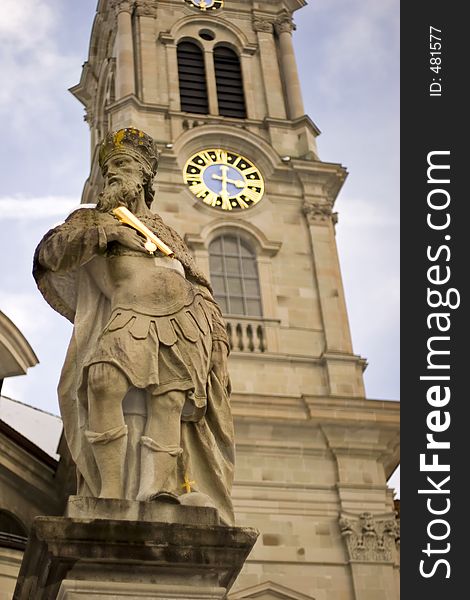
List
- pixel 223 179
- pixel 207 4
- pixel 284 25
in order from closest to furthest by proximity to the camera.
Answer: pixel 223 179 → pixel 207 4 → pixel 284 25

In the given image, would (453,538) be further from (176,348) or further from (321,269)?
(321,269)

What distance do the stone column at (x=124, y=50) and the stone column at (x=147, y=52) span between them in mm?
291

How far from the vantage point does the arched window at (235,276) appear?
27.5m

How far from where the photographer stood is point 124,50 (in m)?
33.0

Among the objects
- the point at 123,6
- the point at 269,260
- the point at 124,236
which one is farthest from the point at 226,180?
the point at 124,236

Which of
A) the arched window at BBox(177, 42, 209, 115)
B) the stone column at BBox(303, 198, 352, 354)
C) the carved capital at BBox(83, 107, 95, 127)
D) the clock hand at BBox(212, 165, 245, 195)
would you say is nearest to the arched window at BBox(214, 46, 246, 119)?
the arched window at BBox(177, 42, 209, 115)

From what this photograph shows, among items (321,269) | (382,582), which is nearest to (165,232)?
(382,582)

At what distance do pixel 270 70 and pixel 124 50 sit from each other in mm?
5105

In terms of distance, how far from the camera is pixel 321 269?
29.0 meters

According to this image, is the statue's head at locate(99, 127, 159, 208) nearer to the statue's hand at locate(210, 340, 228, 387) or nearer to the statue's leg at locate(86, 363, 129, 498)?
the statue's hand at locate(210, 340, 228, 387)

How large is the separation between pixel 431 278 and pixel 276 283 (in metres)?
15.1

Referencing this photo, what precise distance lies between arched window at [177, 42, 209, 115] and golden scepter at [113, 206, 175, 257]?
26382mm

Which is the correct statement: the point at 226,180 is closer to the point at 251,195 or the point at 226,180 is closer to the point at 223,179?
the point at 223,179

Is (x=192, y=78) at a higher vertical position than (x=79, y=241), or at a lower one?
higher
